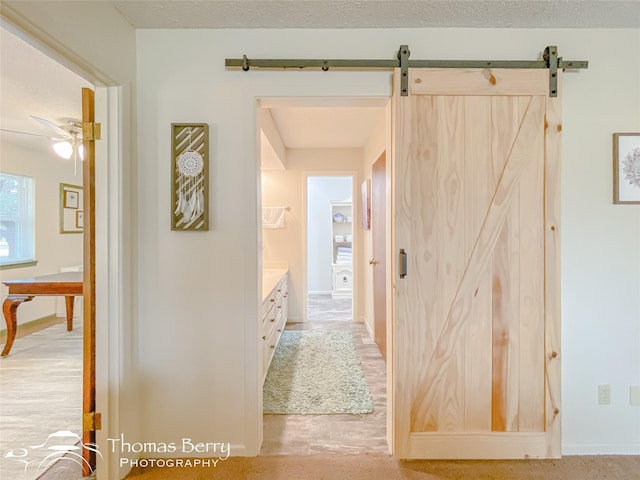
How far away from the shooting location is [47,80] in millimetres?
2219

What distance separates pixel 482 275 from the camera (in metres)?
1.62

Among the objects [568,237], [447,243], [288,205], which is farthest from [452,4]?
[288,205]

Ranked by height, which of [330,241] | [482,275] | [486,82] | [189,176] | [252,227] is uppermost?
[486,82]

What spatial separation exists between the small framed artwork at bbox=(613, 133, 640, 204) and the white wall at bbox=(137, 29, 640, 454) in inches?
1.9

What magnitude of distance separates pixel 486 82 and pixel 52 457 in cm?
319

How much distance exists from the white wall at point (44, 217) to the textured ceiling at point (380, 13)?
3611 mm

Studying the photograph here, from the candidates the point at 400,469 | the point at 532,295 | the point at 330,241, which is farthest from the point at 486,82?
the point at 330,241

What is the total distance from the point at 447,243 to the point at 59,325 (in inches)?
196

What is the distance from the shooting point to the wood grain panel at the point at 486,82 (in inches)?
62.4

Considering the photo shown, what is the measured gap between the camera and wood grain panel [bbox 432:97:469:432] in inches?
63.0

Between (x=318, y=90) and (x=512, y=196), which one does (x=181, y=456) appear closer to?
(x=318, y=90)

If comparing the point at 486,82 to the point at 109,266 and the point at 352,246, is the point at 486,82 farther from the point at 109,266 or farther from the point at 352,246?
the point at 352,246

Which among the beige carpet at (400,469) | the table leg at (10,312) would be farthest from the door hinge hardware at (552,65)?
the table leg at (10,312)

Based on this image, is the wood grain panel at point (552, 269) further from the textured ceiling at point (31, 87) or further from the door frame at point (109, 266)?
the textured ceiling at point (31, 87)
